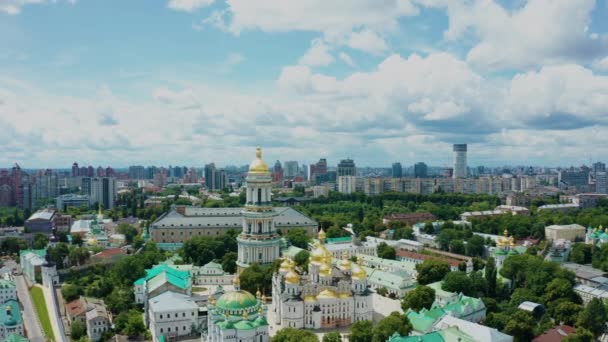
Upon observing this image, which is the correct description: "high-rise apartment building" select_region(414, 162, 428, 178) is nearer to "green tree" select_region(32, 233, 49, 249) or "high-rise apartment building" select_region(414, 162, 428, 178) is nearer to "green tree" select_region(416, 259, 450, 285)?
"green tree" select_region(32, 233, 49, 249)

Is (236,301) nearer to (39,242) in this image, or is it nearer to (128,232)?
(39,242)

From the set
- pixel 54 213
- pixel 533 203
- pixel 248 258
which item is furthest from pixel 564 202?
pixel 54 213

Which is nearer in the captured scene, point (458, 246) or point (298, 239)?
point (458, 246)

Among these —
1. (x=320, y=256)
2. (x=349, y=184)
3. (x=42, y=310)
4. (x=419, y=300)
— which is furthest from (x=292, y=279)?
(x=349, y=184)

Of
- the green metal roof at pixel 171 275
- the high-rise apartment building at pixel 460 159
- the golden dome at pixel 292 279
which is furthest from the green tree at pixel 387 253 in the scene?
the high-rise apartment building at pixel 460 159

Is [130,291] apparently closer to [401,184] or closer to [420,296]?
[420,296]

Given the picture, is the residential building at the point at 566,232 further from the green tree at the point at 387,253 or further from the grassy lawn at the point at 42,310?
the grassy lawn at the point at 42,310
